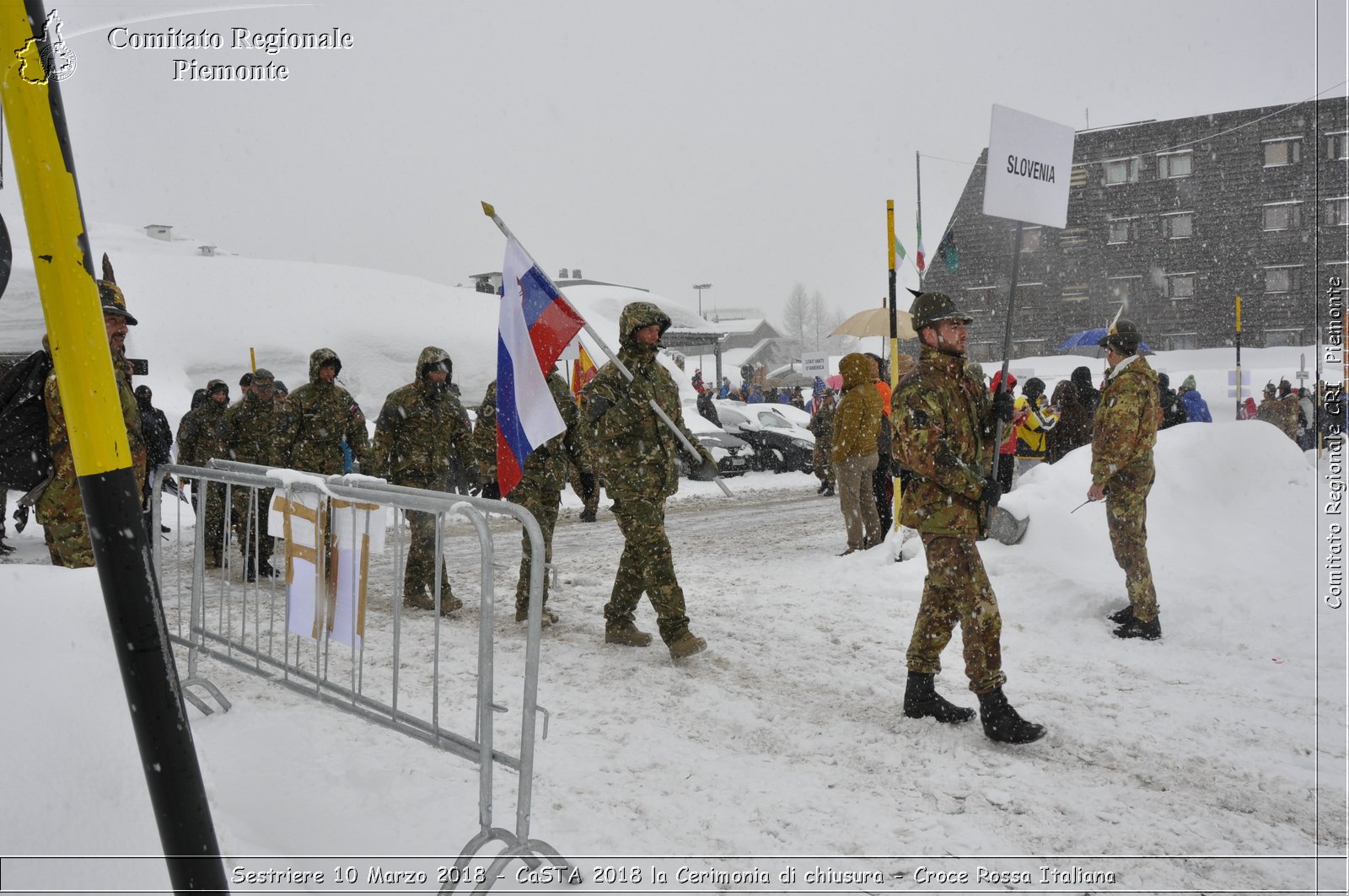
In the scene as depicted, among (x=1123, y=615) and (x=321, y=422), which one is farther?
(x=321, y=422)

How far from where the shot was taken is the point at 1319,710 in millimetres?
4559

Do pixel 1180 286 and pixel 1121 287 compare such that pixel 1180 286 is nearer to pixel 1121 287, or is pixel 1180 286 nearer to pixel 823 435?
pixel 1121 287

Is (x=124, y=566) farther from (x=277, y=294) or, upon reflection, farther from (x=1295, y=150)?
(x=1295, y=150)

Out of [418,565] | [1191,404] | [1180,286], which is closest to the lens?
[418,565]

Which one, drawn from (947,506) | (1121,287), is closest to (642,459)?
(947,506)

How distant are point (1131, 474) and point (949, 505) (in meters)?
2.28

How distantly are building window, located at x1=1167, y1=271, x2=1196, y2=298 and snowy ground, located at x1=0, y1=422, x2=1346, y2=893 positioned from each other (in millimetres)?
38212

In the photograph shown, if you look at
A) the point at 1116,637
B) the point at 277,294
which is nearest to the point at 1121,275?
the point at 277,294

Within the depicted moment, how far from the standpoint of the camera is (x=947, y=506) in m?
4.19

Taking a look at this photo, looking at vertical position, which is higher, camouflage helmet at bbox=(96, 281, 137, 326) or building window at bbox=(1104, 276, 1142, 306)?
building window at bbox=(1104, 276, 1142, 306)

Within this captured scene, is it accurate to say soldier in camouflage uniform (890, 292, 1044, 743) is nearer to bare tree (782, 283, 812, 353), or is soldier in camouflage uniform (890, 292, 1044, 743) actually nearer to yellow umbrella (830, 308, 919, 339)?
yellow umbrella (830, 308, 919, 339)

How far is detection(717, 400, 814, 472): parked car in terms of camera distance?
18391 mm

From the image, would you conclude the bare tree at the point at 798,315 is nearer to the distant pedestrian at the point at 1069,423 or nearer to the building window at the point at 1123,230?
the building window at the point at 1123,230

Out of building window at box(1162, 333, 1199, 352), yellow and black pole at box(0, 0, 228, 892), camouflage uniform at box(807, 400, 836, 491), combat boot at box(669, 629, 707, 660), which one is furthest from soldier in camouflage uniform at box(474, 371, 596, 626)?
building window at box(1162, 333, 1199, 352)
